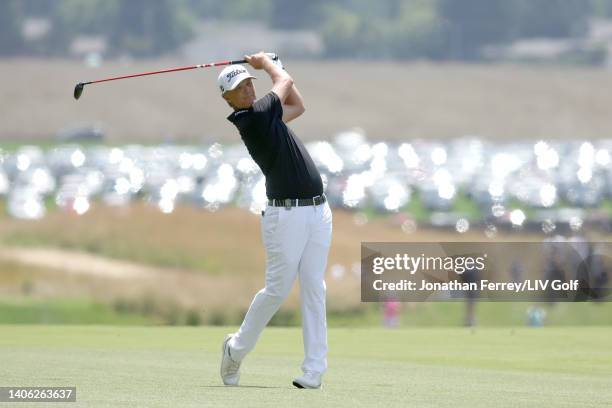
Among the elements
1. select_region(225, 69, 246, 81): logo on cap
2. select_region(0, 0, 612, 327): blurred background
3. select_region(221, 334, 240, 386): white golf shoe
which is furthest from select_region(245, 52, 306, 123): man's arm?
select_region(0, 0, 612, 327): blurred background

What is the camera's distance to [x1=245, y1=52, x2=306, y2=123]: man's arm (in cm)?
1055

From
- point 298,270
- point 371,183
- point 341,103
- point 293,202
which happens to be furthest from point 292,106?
point 341,103

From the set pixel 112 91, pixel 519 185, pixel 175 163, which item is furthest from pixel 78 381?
pixel 112 91

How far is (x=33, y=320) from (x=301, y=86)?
79454 millimetres

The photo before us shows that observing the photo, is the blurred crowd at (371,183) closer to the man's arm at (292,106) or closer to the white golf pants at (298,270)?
the man's arm at (292,106)

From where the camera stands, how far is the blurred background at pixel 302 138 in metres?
32.5

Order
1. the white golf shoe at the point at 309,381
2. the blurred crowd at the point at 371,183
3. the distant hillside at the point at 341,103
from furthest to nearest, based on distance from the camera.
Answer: the distant hillside at the point at 341,103 < the blurred crowd at the point at 371,183 < the white golf shoe at the point at 309,381

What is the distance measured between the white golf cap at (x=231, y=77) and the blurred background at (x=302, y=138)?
1625cm

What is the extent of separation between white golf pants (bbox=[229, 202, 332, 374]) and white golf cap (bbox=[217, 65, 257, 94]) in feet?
2.83

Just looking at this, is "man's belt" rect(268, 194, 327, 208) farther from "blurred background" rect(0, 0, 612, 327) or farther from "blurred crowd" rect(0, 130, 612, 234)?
"blurred crowd" rect(0, 130, 612, 234)

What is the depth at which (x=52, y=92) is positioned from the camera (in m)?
101

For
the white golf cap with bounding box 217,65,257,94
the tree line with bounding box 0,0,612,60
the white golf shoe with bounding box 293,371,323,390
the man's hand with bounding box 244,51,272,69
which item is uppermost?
the tree line with bounding box 0,0,612,60

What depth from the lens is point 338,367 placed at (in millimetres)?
12492

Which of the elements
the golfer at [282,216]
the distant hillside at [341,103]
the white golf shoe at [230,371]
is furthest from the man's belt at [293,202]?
the distant hillside at [341,103]
